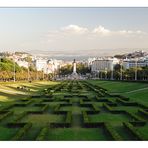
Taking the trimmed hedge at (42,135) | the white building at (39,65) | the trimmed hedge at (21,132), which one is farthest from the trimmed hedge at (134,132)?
the white building at (39,65)

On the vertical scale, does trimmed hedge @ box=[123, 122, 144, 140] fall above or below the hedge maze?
above

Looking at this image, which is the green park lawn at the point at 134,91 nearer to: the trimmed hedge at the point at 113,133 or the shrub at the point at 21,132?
the trimmed hedge at the point at 113,133

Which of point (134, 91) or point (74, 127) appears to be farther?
point (134, 91)

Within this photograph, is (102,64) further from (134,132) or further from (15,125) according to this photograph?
(134,132)

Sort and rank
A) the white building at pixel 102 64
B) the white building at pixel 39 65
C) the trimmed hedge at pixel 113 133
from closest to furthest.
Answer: the trimmed hedge at pixel 113 133, the white building at pixel 102 64, the white building at pixel 39 65

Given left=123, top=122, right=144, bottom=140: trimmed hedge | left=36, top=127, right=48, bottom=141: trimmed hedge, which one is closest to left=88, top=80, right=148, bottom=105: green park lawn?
left=123, top=122, right=144, bottom=140: trimmed hedge

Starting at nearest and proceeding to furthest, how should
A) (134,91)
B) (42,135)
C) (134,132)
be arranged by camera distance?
(42,135)
(134,132)
(134,91)

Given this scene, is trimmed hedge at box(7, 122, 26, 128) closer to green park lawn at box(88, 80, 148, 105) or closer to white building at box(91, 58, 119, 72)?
green park lawn at box(88, 80, 148, 105)

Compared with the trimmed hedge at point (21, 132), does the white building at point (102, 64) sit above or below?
above

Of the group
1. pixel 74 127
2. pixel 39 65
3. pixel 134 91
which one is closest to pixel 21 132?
pixel 74 127

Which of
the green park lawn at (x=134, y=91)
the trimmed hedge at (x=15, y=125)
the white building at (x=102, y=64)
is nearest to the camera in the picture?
the trimmed hedge at (x=15, y=125)

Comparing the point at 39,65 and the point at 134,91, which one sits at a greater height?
the point at 39,65

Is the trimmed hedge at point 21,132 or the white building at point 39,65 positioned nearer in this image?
the trimmed hedge at point 21,132
